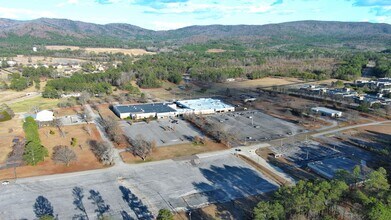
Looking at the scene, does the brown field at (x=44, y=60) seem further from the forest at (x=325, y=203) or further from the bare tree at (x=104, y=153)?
the forest at (x=325, y=203)

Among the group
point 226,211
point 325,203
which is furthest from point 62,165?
point 325,203

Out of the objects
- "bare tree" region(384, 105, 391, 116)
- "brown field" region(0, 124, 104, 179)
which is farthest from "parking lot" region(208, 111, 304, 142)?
Answer: "brown field" region(0, 124, 104, 179)

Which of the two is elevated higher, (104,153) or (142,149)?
(104,153)

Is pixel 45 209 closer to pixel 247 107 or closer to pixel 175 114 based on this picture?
pixel 175 114

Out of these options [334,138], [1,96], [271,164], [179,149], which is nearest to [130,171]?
[179,149]

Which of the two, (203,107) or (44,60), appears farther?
(44,60)

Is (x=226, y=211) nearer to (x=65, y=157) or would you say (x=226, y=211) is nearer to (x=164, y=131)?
(x=65, y=157)
